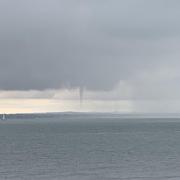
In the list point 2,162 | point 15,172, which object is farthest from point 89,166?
point 2,162

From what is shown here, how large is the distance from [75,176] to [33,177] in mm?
4794

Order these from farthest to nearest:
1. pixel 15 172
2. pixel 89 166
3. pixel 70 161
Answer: pixel 70 161 < pixel 89 166 < pixel 15 172

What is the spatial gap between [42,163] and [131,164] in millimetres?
13466

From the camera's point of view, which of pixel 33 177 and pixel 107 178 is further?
pixel 33 177

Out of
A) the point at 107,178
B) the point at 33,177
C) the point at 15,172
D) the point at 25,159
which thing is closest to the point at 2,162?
the point at 25,159

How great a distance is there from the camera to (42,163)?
8175cm

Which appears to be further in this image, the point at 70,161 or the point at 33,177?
the point at 70,161

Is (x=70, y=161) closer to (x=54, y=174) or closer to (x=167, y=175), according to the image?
(x=54, y=174)

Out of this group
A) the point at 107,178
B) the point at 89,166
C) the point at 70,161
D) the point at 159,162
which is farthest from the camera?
the point at 70,161

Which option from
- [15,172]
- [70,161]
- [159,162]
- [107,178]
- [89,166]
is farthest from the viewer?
[70,161]

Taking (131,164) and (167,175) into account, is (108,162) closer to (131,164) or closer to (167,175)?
(131,164)

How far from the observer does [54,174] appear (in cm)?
6656

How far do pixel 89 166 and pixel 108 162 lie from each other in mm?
6803

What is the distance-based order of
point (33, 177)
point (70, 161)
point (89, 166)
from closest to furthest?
1. point (33, 177)
2. point (89, 166)
3. point (70, 161)
